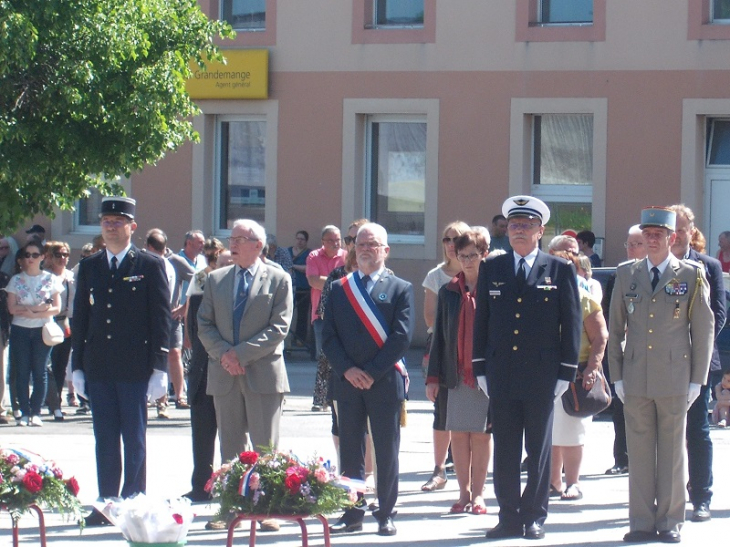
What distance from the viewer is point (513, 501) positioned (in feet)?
26.1

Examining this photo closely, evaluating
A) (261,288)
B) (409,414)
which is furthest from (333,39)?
(261,288)

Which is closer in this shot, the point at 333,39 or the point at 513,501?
the point at 513,501

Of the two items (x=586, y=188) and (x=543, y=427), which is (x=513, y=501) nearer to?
(x=543, y=427)

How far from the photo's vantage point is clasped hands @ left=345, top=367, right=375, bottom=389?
7.96 meters

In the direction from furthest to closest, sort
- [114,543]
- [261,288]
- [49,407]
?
1. [49,407]
2. [261,288]
3. [114,543]

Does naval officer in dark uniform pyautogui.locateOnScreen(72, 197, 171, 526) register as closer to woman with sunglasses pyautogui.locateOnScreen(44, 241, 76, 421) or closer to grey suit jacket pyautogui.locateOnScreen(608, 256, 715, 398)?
grey suit jacket pyautogui.locateOnScreen(608, 256, 715, 398)

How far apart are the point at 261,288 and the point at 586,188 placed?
42.4ft

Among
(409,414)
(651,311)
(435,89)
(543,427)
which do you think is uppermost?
(435,89)

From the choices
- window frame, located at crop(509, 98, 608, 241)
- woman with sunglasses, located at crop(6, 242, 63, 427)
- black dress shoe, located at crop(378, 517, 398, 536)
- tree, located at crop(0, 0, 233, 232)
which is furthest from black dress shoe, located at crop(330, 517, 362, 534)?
window frame, located at crop(509, 98, 608, 241)

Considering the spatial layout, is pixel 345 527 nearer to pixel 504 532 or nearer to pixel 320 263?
pixel 504 532

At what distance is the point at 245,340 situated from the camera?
8398 mm

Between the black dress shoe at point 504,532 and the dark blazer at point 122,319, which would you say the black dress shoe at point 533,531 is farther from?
the dark blazer at point 122,319

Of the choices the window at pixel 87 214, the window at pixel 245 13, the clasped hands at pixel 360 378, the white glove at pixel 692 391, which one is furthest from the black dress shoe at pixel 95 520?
the window at pixel 87 214

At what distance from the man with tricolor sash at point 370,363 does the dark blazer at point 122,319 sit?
3.59 feet
